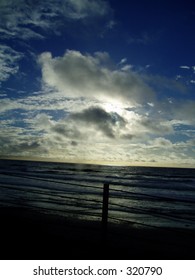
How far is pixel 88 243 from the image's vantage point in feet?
20.3

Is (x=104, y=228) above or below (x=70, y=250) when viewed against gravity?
above

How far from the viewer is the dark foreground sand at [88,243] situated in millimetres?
5410

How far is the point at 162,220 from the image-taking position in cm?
1270

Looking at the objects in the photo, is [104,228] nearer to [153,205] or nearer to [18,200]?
[18,200]

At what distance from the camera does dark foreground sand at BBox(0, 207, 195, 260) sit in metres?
5.41

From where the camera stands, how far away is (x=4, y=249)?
17.6ft

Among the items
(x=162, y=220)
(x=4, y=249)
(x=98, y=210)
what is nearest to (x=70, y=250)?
(x=4, y=249)
